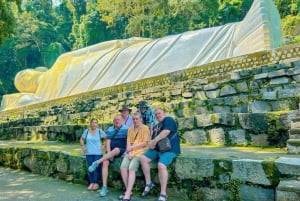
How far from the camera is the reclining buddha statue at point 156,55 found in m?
8.28

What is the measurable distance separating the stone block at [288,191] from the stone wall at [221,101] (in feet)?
3.65

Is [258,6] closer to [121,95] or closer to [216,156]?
[121,95]

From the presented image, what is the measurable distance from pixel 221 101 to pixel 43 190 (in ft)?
9.23

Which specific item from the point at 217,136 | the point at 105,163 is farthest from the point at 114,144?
the point at 217,136

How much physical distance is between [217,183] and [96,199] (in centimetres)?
135

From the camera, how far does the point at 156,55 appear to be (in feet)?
34.3

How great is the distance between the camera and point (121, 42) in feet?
44.3

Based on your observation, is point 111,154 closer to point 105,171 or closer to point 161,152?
point 105,171

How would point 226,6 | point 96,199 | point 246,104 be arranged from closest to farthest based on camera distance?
point 96,199
point 246,104
point 226,6

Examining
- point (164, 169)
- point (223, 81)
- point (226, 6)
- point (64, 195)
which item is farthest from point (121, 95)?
point (226, 6)

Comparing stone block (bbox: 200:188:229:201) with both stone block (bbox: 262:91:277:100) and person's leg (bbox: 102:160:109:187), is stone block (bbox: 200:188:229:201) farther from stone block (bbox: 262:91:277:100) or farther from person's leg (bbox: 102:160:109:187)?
stone block (bbox: 262:91:277:100)

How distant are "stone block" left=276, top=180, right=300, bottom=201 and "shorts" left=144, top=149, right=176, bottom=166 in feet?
3.72

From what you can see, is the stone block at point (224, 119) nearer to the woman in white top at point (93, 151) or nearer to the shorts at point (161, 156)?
the shorts at point (161, 156)

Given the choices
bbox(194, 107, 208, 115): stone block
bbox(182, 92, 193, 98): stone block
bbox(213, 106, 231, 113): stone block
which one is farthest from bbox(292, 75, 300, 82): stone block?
bbox(182, 92, 193, 98): stone block
